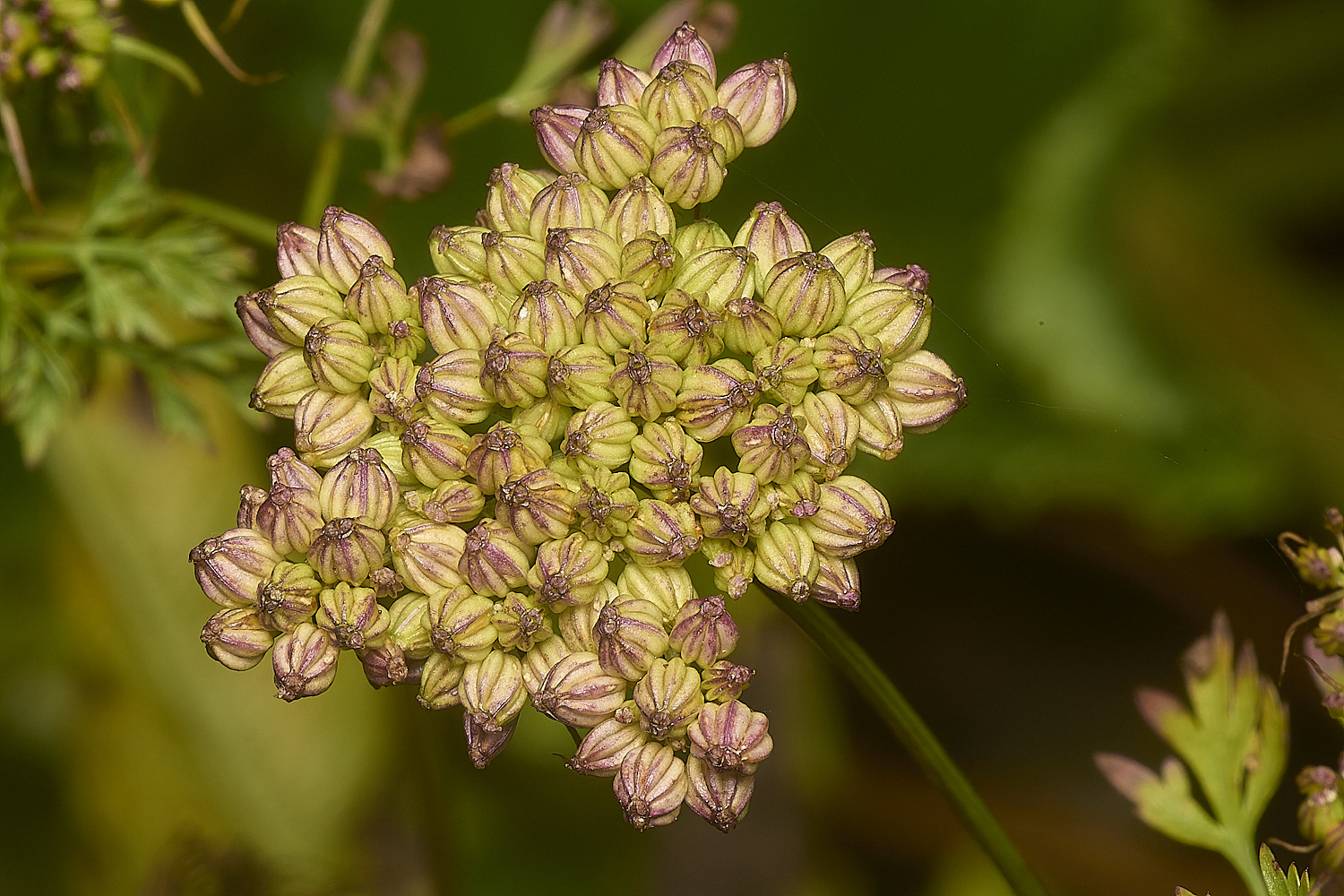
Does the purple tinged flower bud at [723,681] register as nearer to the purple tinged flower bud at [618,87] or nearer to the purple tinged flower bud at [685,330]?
the purple tinged flower bud at [685,330]

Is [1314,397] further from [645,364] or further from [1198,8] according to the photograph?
[645,364]

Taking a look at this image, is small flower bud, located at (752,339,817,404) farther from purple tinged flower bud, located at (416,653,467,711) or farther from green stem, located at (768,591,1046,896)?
purple tinged flower bud, located at (416,653,467,711)

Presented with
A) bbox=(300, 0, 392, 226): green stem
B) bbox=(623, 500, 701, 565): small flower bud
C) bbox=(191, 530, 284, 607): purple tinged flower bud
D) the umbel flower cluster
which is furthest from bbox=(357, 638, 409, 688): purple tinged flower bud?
bbox=(300, 0, 392, 226): green stem

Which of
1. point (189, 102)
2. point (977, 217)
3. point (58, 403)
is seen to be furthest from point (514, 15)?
point (58, 403)

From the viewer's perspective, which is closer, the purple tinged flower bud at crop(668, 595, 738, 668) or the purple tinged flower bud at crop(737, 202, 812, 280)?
the purple tinged flower bud at crop(668, 595, 738, 668)

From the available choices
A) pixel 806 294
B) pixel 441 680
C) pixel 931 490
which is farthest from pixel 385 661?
pixel 931 490
